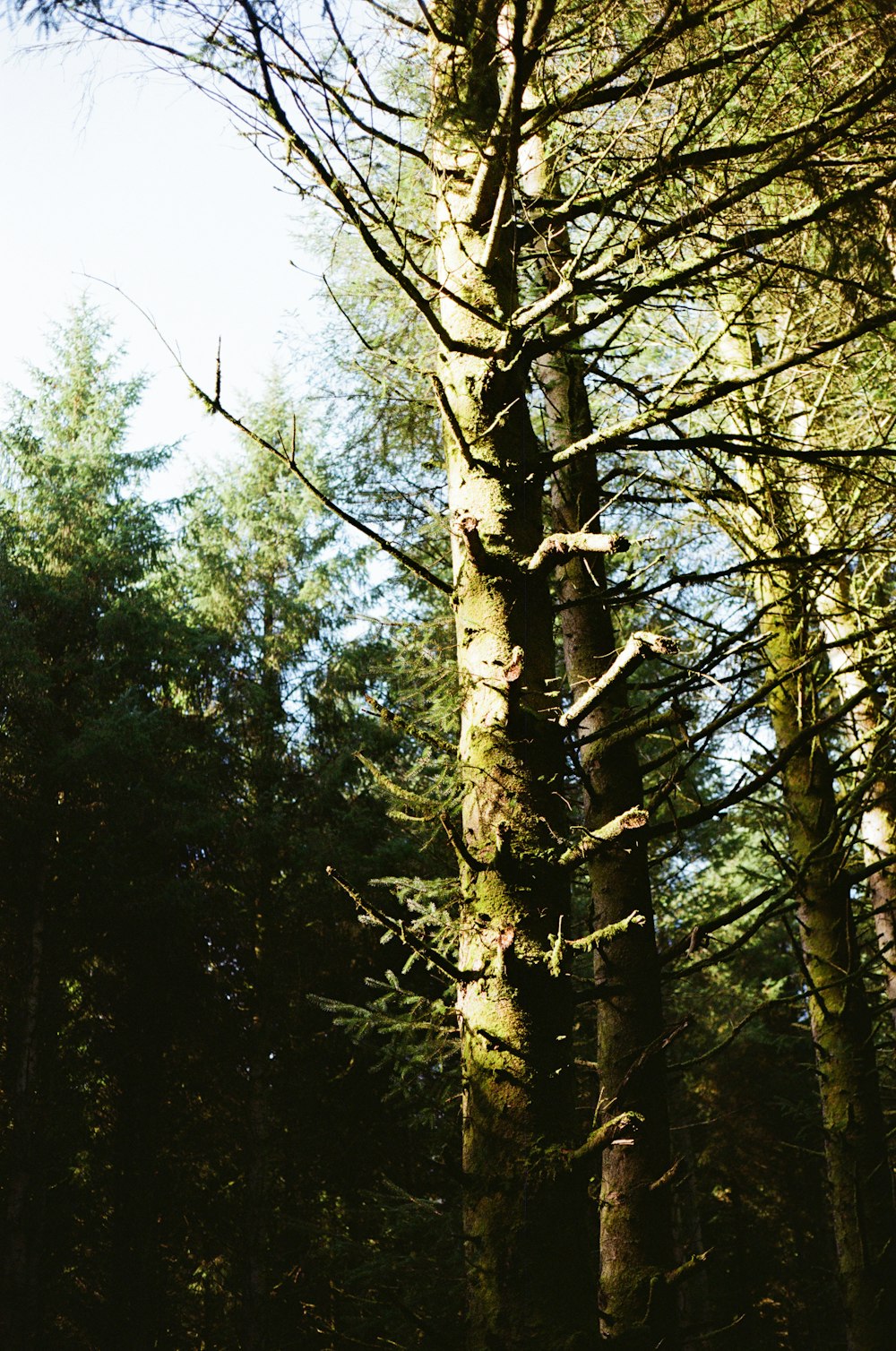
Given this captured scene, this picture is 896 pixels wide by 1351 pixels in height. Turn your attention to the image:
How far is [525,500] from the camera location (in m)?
2.67

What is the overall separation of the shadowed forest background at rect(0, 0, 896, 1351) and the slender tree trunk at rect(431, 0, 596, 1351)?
12 millimetres

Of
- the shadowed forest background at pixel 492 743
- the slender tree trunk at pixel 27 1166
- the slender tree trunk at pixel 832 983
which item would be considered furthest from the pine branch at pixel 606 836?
the slender tree trunk at pixel 27 1166

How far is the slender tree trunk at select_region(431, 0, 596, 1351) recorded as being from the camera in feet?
6.29

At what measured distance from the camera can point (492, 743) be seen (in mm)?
2381

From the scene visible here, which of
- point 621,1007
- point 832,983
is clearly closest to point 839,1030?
point 832,983

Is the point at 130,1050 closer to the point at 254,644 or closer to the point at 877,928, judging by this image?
the point at 254,644

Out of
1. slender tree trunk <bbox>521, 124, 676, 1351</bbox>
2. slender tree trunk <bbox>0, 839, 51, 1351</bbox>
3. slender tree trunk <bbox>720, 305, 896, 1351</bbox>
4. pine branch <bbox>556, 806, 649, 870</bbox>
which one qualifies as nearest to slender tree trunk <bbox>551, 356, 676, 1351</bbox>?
slender tree trunk <bbox>521, 124, 676, 1351</bbox>

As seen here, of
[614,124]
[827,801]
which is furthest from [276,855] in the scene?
[614,124]

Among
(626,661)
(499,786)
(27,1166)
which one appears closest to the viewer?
(626,661)

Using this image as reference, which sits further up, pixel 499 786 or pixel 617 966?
pixel 499 786

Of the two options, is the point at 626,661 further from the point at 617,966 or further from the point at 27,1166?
the point at 27,1166

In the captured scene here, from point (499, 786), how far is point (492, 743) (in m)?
0.11

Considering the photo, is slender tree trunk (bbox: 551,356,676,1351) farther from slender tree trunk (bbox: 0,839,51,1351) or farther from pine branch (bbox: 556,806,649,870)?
slender tree trunk (bbox: 0,839,51,1351)

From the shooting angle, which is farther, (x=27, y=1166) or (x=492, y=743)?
(x=27, y=1166)
